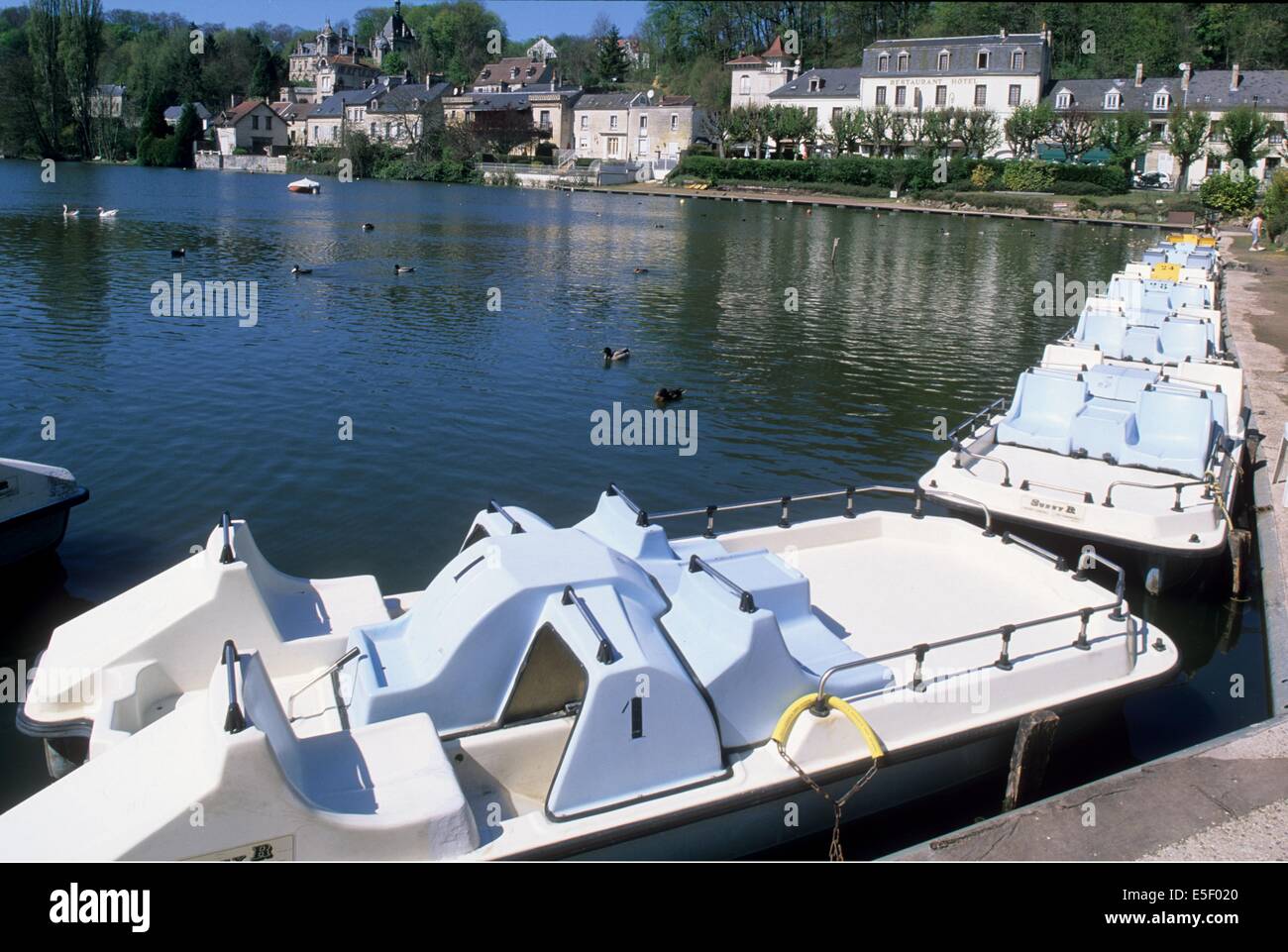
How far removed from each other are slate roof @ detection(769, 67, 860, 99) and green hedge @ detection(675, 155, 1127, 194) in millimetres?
13278

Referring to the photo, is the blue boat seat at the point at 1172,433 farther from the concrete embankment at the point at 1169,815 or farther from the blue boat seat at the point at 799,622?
the blue boat seat at the point at 799,622

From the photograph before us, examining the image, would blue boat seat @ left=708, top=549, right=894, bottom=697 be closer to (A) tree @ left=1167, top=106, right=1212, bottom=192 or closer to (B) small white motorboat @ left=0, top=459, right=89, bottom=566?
(B) small white motorboat @ left=0, top=459, right=89, bottom=566

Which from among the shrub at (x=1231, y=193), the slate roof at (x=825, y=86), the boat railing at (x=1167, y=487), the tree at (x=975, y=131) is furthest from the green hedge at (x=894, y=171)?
the boat railing at (x=1167, y=487)

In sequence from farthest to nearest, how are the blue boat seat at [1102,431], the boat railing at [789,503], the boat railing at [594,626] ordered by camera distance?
the blue boat seat at [1102,431]
the boat railing at [789,503]
the boat railing at [594,626]

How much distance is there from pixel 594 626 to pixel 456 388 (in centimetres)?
1794

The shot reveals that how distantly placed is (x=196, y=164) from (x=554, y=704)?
144 m

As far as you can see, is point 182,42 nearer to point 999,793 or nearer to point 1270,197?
point 1270,197

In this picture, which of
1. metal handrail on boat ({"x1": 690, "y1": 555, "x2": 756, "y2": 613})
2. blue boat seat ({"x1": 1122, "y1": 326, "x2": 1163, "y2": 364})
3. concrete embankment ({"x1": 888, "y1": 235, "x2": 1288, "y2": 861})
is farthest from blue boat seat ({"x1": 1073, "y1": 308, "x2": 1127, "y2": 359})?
metal handrail on boat ({"x1": 690, "y1": 555, "x2": 756, "y2": 613})

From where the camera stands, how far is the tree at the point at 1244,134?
78.8m

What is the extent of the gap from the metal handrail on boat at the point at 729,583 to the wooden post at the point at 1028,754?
245 centimetres

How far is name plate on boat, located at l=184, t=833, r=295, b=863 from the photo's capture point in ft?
20.3

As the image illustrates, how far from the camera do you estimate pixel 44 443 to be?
19.4 metres

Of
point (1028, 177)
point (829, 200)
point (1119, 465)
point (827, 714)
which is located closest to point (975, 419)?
point (1119, 465)

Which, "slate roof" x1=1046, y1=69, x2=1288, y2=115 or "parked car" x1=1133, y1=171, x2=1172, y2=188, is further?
"parked car" x1=1133, y1=171, x2=1172, y2=188
